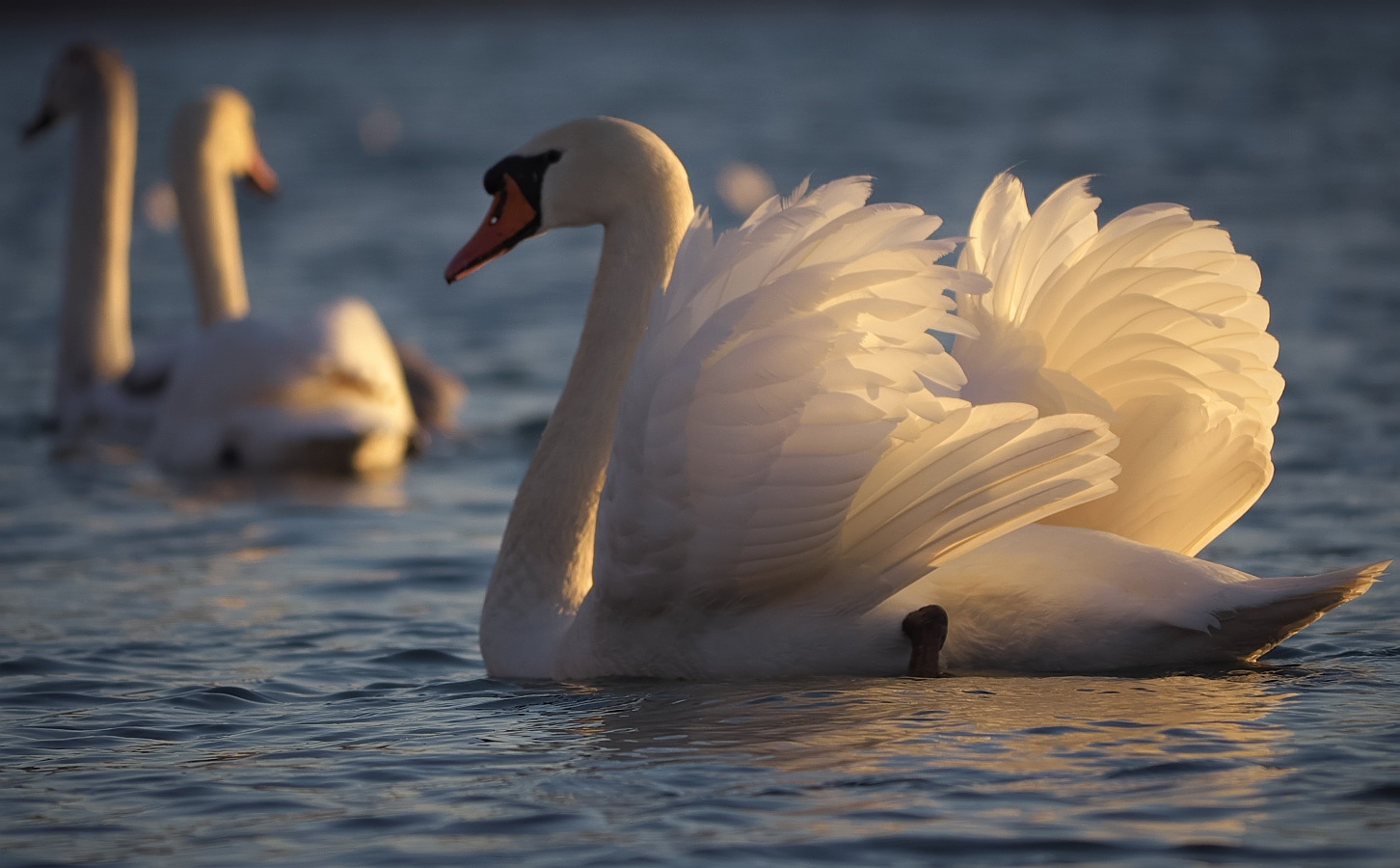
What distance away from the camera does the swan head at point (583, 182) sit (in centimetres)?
525

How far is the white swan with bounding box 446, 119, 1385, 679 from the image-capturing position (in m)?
4.38

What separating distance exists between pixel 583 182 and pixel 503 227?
11.2 inches

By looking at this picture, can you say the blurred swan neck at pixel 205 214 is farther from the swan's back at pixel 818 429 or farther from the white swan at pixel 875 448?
the swan's back at pixel 818 429

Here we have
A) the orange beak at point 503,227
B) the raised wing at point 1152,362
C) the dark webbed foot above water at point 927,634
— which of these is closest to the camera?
the dark webbed foot above water at point 927,634

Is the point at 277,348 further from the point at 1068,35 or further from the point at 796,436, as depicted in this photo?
the point at 1068,35

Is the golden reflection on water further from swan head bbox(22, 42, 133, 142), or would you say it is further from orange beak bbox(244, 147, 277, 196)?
swan head bbox(22, 42, 133, 142)

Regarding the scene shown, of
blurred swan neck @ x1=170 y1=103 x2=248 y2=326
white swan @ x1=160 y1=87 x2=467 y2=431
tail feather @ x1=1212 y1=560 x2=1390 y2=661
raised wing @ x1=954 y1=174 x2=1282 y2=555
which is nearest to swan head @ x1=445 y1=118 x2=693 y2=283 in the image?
raised wing @ x1=954 y1=174 x2=1282 y2=555

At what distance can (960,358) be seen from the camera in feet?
16.7

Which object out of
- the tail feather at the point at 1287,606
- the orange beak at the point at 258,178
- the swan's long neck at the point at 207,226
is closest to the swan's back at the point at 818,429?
the tail feather at the point at 1287,606

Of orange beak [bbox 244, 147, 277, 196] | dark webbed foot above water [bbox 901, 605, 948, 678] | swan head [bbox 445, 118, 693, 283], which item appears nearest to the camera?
dark webbed foot above water [bbox 901, 605, 948, 678]

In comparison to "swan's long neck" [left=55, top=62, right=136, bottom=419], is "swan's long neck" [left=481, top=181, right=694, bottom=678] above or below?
below

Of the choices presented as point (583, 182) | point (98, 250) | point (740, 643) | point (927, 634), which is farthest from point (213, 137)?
point (927, 634)

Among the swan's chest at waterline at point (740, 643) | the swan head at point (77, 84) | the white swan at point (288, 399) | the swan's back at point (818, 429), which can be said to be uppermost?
the swan head at point (77, 84)

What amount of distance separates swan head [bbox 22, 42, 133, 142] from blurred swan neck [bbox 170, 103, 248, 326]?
85cm
